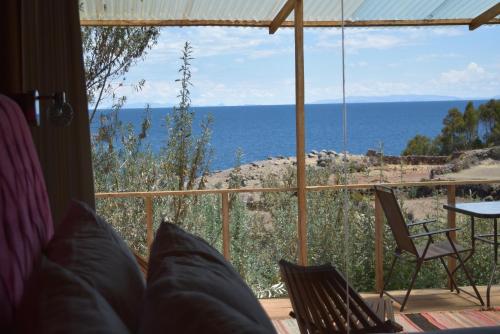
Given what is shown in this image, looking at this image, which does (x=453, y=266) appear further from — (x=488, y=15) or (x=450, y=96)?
(x=450, y=96)

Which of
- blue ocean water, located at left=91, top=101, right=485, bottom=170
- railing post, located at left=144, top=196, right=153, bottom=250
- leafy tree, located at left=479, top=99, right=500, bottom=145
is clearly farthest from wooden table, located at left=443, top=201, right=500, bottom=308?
blue ocean water, located at left=91, top=101, right=485, bottom=170

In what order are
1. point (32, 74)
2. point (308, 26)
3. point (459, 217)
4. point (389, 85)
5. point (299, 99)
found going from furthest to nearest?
point (389, 85) → point (459, 217) → point (308, 26) → point (299, 99) → point (32, 74)

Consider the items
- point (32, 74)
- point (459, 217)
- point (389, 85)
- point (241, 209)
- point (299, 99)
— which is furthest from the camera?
point (389, 85)

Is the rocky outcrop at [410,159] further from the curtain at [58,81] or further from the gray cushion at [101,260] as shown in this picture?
the gray cushion at [101,260]

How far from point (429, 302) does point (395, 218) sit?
2.41 ft

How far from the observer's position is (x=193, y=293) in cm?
107

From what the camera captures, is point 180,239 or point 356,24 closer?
point 180,239

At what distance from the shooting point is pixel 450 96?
21.7 metres

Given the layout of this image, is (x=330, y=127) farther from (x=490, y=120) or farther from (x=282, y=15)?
(x=282, y=15)

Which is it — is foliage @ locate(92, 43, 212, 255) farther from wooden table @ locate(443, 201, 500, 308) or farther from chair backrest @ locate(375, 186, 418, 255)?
wooden table @ locate(443, 201, 500, 308)

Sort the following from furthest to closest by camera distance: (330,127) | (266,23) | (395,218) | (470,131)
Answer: (330,127) < (470,131) < (266,23) < (395,218)

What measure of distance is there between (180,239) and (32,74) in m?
2.00

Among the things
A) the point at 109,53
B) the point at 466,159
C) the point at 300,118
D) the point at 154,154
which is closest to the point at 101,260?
the point at 300,118

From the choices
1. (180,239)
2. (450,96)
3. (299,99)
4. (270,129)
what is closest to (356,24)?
(299,99)
